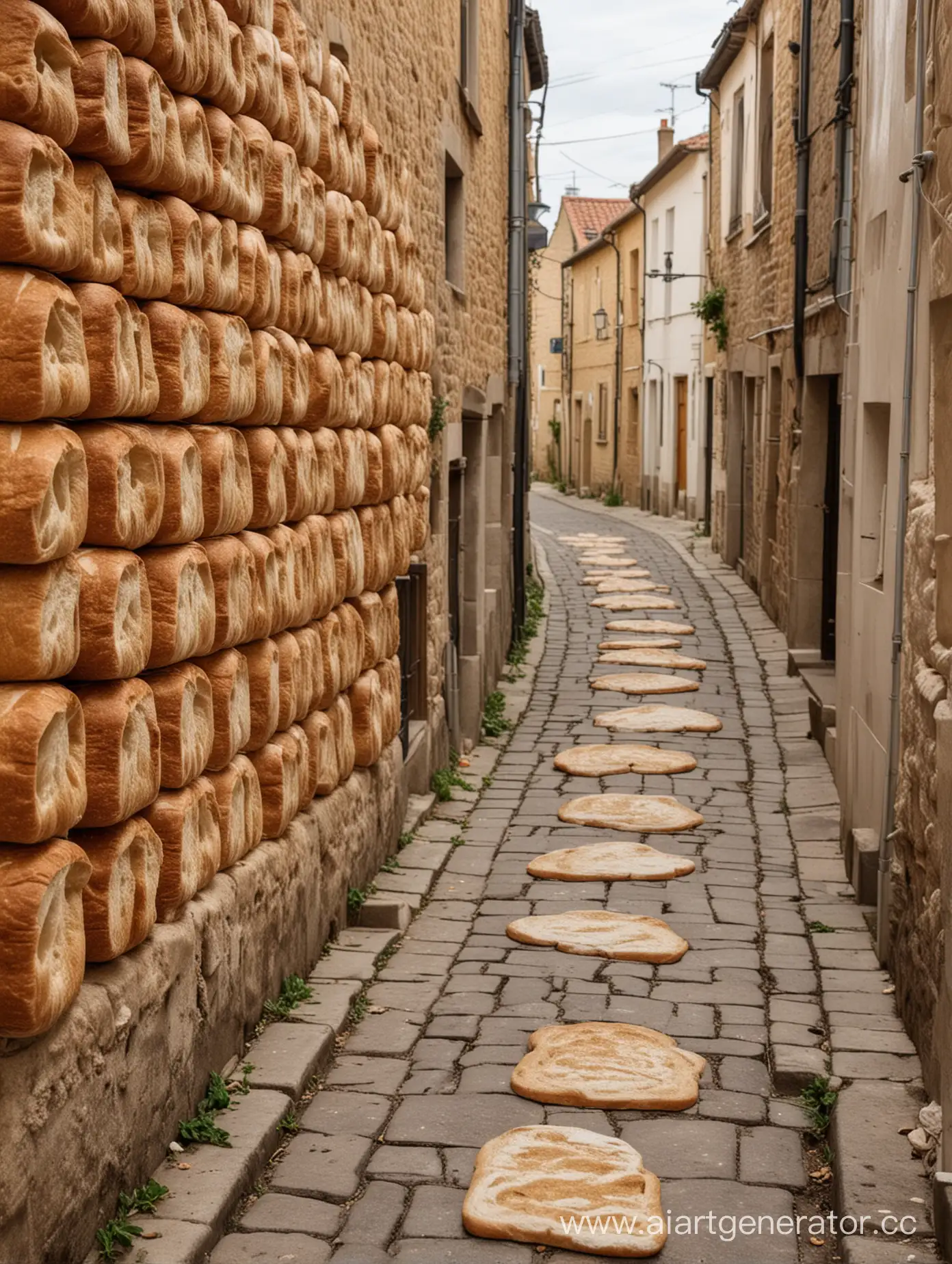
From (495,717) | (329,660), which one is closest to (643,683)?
(495,717)

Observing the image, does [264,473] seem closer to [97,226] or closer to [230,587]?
[230,587]

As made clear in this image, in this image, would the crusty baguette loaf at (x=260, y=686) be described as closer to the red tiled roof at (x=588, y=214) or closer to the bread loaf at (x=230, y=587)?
the bread loaf at (x=230, y=587)

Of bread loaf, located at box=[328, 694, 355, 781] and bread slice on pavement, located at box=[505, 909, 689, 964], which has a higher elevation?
bread loaf, located at box=[328, 694, 355, 781]

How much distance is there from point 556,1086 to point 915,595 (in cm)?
207

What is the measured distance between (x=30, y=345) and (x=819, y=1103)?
3.34 metres

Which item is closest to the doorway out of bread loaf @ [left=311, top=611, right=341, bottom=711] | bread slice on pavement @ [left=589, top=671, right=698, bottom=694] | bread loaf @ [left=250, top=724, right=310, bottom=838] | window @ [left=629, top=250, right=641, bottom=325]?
window @ [left=629, top=250, right=641, bottom=325]

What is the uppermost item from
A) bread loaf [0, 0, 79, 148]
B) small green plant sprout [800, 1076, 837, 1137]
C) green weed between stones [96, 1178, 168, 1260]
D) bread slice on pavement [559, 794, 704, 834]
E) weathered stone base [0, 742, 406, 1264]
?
bread loaf [0, 0, 79, 148]

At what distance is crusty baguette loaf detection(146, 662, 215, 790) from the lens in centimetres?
420

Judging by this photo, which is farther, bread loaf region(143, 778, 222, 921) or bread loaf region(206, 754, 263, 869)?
bread loaf region(206, 754, 263, 869)

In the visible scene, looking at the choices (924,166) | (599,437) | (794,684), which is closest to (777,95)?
(794,684)

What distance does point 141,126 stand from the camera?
3.77 meters

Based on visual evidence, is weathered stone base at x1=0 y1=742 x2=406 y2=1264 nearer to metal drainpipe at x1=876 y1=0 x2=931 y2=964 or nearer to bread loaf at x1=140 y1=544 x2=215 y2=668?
bread loaf at x1=140 y1=544 x2=215 y2=668

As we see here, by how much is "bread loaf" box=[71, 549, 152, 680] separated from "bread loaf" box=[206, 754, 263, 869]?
968 mm

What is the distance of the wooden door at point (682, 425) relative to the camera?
25.5 metres
